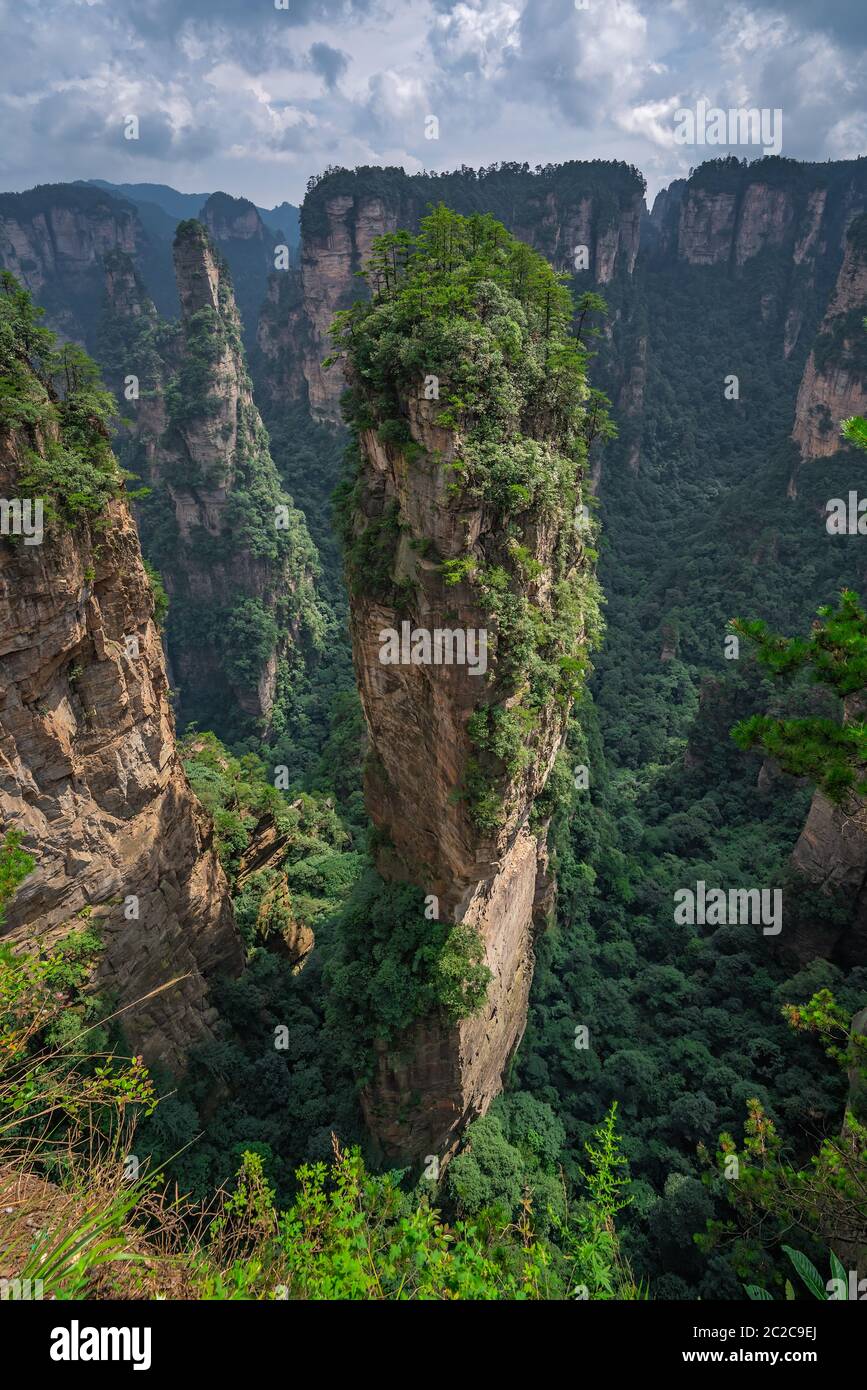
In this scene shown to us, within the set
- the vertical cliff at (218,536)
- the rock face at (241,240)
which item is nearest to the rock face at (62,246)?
the rock face at (241,240)

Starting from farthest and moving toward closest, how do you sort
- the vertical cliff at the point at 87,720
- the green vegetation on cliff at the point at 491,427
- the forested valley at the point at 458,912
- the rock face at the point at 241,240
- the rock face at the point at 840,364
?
the rock face at the point at 241,240
the rock face at the point at 840,364
the vertical cliff at the point at 87,720
the green vegetation on cliff at the point at 491,427
the forested valley at the point at 458,912

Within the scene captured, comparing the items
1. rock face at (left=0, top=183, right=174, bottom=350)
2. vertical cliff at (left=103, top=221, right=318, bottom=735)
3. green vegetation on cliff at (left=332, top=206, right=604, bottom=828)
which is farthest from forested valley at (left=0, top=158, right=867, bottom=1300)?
rock face at (left=0, top=183, right=174, bottom=350)

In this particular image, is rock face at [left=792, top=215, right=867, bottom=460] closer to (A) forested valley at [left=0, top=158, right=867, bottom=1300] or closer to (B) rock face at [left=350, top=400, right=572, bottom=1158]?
(A) forested valley at [left=0, top=158, right=867, bottom=1300]

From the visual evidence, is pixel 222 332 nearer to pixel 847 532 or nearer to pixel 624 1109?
pixel 847 532

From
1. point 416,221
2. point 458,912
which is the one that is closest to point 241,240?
point 416,221

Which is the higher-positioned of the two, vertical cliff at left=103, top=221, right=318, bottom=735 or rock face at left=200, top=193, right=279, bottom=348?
rock face at left=200, top=193, right=279, bottom=348

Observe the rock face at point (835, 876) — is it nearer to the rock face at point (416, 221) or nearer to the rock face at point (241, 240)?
the rock face at point (416, 221)

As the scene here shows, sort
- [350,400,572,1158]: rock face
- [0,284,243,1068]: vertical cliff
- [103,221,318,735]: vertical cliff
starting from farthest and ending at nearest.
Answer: [103,221,318,735]: vertical cliff < [350,400,572,1158]: rock face < [0,284,243,1068]: vertical cliff
